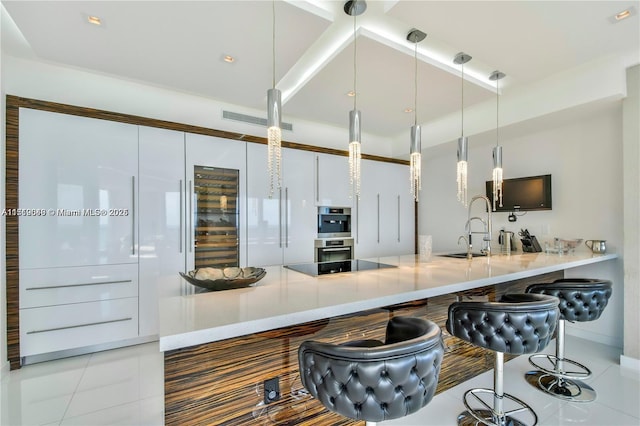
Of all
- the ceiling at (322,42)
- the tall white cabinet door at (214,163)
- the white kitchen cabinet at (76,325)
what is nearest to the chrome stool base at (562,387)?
the ceiling at (322,42)

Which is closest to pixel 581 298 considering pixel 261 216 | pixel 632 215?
pixel 632 215

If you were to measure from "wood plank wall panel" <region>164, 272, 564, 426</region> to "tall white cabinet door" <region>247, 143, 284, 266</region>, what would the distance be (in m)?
2.07

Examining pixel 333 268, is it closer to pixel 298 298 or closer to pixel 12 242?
pixel 298 298

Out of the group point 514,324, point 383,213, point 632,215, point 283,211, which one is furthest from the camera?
point 383,213

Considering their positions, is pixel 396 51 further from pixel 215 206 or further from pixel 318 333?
pixel 215 206

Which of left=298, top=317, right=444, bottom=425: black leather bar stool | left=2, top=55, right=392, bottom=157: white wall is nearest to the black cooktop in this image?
left=298, top=317, right=444, bottom=425: black leather bar stool

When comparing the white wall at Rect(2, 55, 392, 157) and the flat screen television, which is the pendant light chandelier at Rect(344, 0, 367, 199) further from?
the flat screen television

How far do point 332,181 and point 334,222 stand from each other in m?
0.60

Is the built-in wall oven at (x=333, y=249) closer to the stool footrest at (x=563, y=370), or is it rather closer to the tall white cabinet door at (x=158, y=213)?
the tall white cabinet door at (x=158, y=213)

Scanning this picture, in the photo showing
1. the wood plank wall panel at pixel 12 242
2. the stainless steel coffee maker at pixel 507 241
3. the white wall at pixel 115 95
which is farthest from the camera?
the stainless steel coffee maker at pixel 507 241

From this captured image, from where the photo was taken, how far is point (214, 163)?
333 cm

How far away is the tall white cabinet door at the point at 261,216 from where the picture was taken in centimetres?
349

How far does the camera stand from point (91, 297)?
2.75 meters

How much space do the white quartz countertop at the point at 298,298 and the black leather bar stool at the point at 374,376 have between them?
22cm
